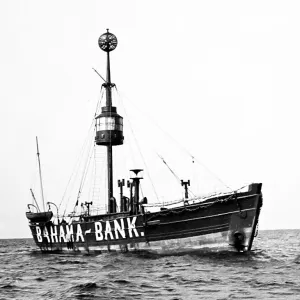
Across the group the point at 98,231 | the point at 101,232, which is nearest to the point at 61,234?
the point at 98,231

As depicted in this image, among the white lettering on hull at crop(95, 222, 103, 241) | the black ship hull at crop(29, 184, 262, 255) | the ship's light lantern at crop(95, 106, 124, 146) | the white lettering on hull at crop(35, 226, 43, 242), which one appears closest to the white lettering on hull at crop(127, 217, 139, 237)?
the black ship hull at crop(29, 184, 262, 255)

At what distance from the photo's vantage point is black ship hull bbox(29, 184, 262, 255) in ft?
86.9

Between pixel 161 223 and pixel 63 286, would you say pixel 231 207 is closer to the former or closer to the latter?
pixel 161 223

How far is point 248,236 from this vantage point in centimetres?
2658

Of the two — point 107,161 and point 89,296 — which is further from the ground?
point 107,161

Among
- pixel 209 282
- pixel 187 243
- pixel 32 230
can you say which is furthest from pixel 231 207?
pixel 32 230

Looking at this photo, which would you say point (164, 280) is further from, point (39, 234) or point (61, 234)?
point (39, 234)

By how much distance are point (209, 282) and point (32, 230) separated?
2698 cm

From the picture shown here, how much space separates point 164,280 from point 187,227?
8.94 m

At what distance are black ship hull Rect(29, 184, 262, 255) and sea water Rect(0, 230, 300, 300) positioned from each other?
1062 mm

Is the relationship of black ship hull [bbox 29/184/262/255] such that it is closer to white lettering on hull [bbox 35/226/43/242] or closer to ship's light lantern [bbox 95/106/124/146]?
ship's light lantern [bbox 95/106/124/146]

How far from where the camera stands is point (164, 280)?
1897cm

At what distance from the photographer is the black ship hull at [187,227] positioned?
86.9 feet

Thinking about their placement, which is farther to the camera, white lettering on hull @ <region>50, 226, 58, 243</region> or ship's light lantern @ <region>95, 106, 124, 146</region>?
white lettering on hull @ <region>50, 226, 58, 243</region>
